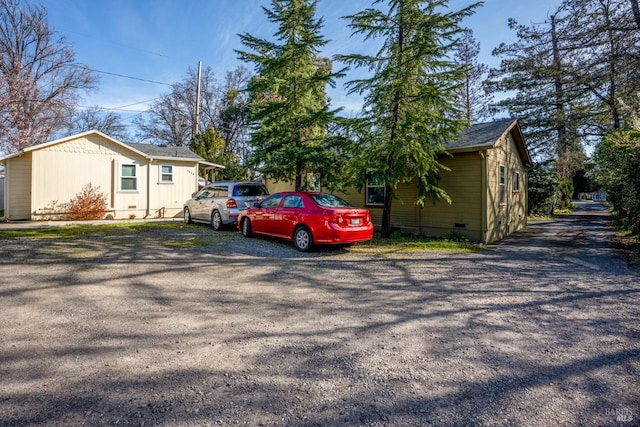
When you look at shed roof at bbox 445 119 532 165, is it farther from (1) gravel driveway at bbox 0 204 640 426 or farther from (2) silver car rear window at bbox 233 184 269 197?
(2) silver car rear window at bbox 233 184 269 197

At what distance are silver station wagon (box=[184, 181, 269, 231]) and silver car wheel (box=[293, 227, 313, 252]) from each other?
3.55m

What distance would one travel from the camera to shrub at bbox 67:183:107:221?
572 inches

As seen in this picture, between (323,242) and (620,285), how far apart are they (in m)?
5.44

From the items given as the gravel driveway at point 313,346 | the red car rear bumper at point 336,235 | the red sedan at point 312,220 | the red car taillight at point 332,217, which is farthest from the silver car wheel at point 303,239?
the gravel driveway at point 313,346

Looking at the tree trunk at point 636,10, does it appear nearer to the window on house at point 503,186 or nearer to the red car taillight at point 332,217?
the window on house at point 503,186

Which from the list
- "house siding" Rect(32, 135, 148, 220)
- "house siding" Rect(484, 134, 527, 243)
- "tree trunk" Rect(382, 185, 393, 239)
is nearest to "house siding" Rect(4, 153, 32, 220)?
"house siding" Rect(32, 135, 148, 220)

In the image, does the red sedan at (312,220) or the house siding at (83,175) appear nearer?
the red sedan at (312,220)

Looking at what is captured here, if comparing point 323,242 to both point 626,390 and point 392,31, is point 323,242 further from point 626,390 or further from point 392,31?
point 392,31

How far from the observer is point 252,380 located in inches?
102

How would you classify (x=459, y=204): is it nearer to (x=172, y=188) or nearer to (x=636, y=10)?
(x=636, y=10)

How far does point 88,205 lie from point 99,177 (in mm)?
1444

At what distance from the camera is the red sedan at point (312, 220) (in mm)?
7613

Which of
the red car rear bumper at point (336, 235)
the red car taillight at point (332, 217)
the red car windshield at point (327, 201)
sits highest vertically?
the red car windshield at point (327, 201)

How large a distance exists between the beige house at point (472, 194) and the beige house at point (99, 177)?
9.92 m
